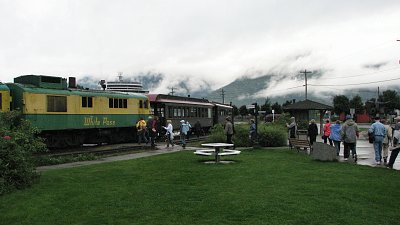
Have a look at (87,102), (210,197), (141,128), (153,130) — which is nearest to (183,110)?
(141,128)

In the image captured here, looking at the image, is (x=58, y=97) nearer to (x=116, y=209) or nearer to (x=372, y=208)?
(x=116, y=209)

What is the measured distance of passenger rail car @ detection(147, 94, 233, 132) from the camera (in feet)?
103

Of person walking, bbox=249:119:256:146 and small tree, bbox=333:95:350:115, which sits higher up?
small tree, bbox=333:95:350:115

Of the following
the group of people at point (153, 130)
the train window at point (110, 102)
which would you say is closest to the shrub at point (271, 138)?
the group of people at point (153, 130)

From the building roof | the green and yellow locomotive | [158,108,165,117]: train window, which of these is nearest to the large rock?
the green and yellow locomotive

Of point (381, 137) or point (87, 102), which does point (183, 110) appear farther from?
point (381, 137)

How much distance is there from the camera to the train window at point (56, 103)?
826 inches

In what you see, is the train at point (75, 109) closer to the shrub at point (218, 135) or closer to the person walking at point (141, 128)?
the person walking at point (141, 128)

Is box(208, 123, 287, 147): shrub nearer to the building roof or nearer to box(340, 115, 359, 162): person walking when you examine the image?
the building roof

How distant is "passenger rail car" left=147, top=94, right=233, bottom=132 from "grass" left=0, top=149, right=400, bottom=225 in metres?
17.9

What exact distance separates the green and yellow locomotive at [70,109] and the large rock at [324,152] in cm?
1279

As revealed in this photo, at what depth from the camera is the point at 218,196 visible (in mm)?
9094

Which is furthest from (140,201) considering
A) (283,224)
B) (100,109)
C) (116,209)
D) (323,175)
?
(100,109)

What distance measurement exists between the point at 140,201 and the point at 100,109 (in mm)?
16706
